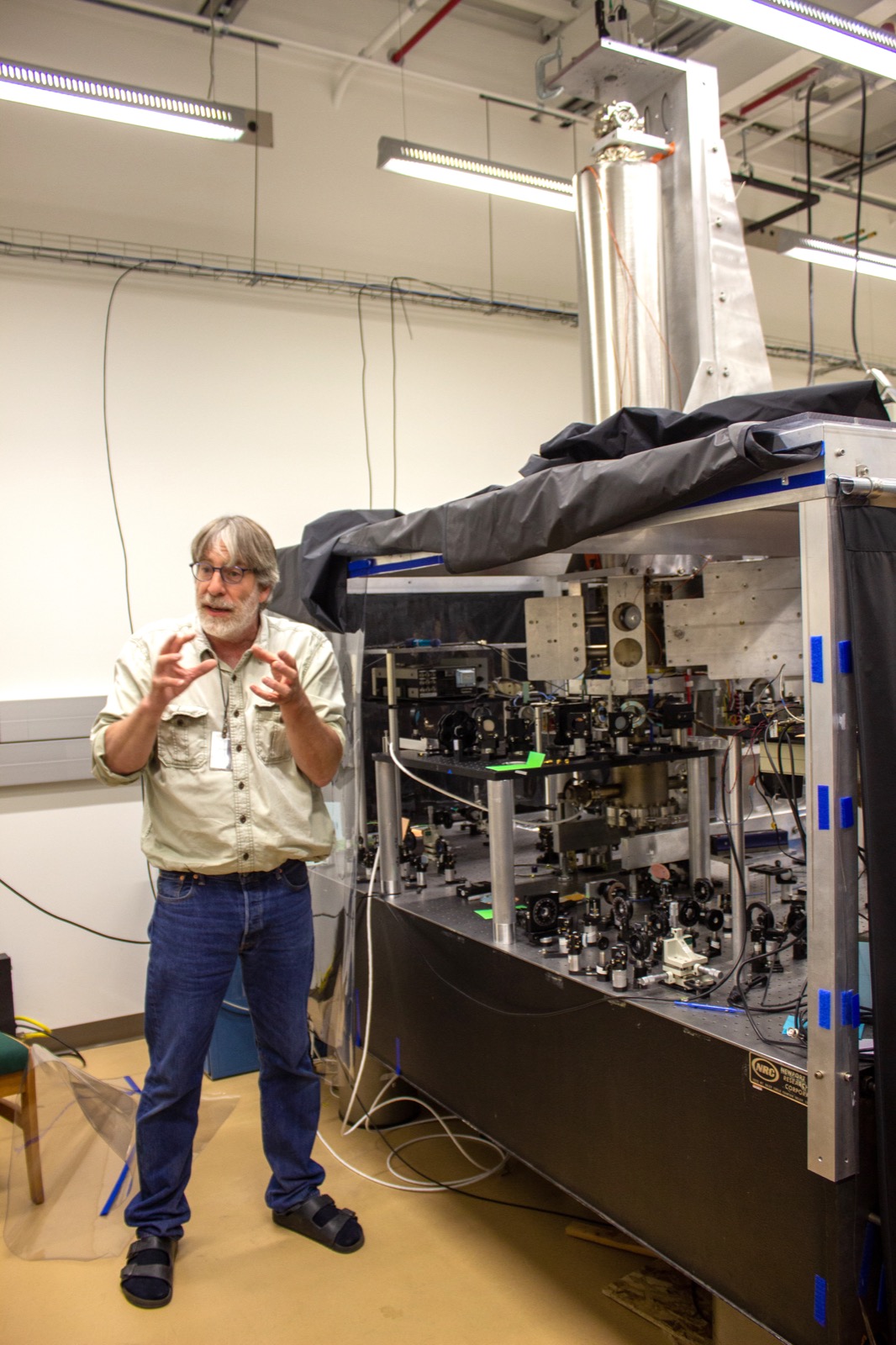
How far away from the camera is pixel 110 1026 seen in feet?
12.3

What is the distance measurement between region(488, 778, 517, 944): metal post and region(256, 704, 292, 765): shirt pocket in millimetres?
515

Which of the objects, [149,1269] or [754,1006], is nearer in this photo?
[754,1006]

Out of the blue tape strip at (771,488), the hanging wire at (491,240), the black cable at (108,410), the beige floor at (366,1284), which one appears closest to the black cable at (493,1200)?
the beige floor at (366,1284)

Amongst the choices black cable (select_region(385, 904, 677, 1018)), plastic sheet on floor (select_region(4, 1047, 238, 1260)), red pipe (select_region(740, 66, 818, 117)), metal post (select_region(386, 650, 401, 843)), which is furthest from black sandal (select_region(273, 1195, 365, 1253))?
red pipe (select_region(740, 66, 818, 117))

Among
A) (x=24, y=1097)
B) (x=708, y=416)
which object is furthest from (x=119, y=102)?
(x=24, y=1097)

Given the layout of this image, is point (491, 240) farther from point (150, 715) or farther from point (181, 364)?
point (150, 715)

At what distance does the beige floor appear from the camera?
81.8 inches

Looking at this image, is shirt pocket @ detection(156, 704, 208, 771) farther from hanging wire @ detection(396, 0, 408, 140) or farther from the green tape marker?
hanging wire @ detection(396, 0, 408, 140)

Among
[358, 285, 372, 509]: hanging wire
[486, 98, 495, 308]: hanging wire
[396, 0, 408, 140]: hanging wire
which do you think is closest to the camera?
[396, 0, 408, 140]: hanging wire

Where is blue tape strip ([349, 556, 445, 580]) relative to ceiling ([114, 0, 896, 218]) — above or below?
below

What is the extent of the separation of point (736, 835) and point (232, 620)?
1.19m

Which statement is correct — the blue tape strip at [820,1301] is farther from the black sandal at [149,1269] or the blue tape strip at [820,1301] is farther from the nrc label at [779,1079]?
the black sandal at [149,1269]

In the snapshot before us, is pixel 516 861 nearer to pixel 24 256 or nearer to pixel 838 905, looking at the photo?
pixel 838 905

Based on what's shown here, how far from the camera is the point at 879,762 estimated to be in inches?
60.4
